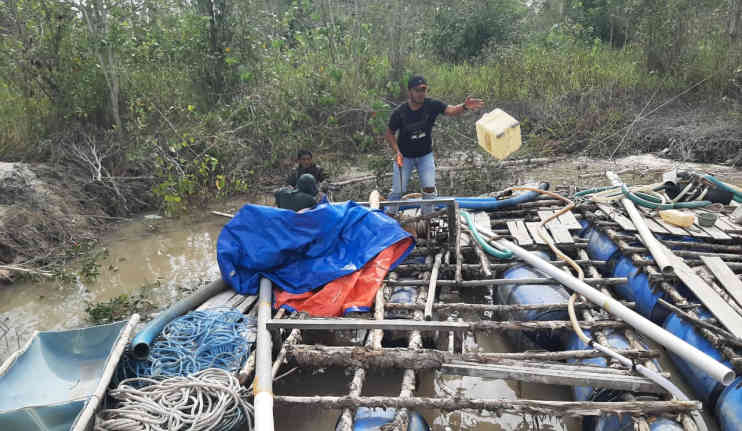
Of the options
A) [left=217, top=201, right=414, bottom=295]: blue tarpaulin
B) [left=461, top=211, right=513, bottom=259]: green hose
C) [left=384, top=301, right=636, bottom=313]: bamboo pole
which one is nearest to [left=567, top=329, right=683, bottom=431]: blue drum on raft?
[left=384, top=301, right=636, bottom=313]: bamboo pole

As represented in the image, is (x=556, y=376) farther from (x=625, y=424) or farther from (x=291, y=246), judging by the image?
(x=291, y=246)

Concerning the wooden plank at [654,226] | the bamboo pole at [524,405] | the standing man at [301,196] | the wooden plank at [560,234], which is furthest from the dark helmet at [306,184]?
the wooden plank at [654,226]

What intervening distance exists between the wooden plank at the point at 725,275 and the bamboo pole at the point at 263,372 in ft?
10.6

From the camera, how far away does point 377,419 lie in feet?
8.57

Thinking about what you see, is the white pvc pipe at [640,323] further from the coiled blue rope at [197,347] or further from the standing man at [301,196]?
the coiled blue rope at [197,347]

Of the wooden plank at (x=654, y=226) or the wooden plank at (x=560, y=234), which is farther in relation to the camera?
the wooden plank at (x=560, y=234)

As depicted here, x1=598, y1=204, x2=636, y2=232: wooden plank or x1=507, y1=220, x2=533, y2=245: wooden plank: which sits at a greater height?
x1=598, y1=204, x2=636, y2=232: wooden plank

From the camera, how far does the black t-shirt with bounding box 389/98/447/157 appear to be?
5152 mm

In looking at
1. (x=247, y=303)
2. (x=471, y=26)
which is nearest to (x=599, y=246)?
(x=247, y=303)

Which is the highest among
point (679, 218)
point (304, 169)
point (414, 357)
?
point (304, 169)

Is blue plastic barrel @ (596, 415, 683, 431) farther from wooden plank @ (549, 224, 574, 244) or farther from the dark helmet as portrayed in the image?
the dark helmet

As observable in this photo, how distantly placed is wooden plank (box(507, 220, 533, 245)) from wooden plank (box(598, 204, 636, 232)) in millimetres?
874

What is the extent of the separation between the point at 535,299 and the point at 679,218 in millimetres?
1870

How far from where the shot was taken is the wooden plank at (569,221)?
15.9 ft
